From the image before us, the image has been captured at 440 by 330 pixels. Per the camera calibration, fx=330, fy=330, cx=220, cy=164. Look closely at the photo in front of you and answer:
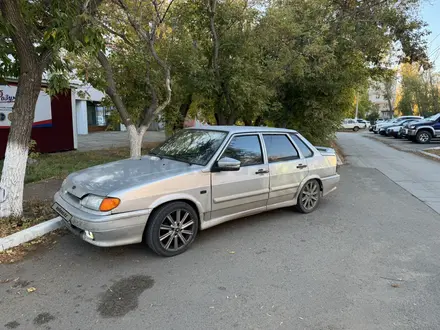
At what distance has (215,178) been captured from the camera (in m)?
4.19

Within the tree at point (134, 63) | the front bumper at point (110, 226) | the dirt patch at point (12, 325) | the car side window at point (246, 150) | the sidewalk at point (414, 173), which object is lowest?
the dirt patch at point (12, 325)

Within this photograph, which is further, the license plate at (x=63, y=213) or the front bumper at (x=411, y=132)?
the front bumper at (x=411, y=132)

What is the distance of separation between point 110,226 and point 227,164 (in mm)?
1553

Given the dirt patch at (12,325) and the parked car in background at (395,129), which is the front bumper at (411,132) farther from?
the dirt patch at (12,325)

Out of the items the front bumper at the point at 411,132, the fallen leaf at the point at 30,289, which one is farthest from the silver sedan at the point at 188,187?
the front bumper at the point at 411,132

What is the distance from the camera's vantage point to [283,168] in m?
5.05

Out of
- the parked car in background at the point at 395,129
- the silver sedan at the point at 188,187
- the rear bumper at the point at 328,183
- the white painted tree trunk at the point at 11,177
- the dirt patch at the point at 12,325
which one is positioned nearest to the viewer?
the dirt patch at the point at 12,325

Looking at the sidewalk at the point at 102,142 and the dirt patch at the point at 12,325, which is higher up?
the sidewalk at the point at 102,142

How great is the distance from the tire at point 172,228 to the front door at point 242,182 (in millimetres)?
379

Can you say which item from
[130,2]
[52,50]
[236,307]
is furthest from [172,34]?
[236,307]

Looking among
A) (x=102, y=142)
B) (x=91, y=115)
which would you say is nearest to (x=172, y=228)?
(x=102, y=142)

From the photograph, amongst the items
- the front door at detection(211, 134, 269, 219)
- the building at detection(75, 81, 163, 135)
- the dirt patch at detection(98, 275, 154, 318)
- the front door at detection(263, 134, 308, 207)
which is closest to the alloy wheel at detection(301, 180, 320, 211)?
the front door at detection(263, 134, 308, 207)

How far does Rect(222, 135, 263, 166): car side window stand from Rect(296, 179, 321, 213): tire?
1148 mm

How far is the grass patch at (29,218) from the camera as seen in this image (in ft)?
14.2
